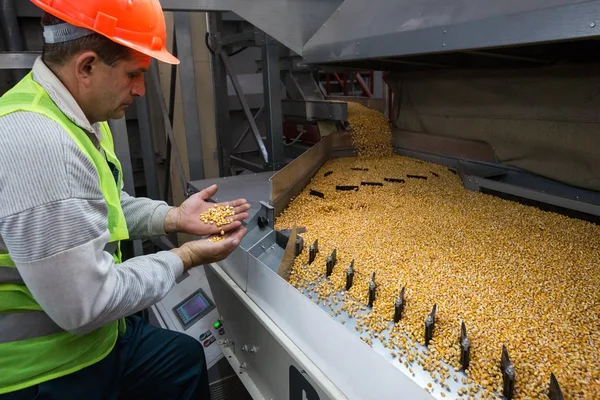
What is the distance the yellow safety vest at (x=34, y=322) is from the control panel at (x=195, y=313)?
0.88 m

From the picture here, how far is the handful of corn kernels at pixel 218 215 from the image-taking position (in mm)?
1341

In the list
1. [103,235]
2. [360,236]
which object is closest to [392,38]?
[360,236]

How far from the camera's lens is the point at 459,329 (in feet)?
3.15

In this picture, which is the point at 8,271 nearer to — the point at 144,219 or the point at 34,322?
the point at 34,322

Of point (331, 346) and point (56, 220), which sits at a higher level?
point (56, 220)

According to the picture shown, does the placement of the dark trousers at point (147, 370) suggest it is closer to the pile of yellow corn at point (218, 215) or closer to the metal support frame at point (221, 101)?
the pile of yellow corn at point (218, 215)

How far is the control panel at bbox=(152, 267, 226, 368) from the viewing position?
1.95 metres

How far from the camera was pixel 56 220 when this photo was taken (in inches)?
32.3

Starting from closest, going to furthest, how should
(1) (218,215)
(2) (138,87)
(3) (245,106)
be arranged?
1. (2) (138,87)
2. (1) (218,215)
3. (3) (245,106)

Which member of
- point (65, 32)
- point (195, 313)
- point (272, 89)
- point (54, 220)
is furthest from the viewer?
point (272, 89)

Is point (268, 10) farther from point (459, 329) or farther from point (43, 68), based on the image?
point (459, 329)

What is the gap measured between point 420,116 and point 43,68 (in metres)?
2.05

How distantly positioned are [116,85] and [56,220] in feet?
1.18

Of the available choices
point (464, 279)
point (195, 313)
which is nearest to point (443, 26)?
point (464, 279)
